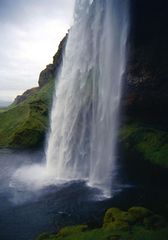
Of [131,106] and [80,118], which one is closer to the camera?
[80,118]

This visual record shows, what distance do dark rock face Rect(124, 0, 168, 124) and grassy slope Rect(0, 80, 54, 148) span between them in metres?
31.5

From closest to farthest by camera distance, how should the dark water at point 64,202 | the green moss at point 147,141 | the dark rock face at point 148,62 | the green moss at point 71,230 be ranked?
the green moss at point 71,230, the dark water at point 64,202, the dark rock face at point 148,62, the green moss at point 147,141

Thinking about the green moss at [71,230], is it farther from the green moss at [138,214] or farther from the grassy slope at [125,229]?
the green moss at [138,214]

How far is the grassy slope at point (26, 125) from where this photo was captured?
9431 centimetres

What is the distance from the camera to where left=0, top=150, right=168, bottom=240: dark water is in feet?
114

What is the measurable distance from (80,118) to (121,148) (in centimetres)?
2079

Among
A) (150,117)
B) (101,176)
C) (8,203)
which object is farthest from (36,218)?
(150,117)

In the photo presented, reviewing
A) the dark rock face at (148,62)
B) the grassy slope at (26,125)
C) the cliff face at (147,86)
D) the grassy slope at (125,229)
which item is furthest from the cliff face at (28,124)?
the grassy slope at (125,229)

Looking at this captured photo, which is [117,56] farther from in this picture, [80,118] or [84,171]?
[84,171]

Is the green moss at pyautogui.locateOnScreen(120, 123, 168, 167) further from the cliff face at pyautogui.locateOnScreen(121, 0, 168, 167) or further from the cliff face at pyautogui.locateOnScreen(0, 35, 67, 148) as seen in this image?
the cliff face at pyautogui.locateOnScreen(0, 35, 67, 148)

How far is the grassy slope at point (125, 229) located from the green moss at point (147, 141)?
109 ft

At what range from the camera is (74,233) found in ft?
98.5

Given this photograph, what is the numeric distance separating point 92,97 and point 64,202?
74.9 feet

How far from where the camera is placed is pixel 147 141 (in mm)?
76250
